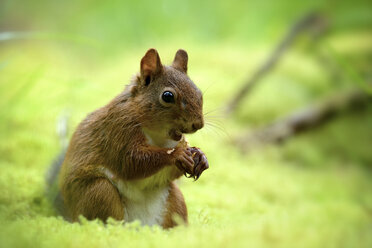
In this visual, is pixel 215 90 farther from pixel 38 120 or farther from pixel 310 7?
pixel 310 7

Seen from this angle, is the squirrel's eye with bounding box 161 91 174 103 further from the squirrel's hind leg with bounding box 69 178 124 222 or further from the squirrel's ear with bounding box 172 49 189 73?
the squirrel's hind leg with bounding box 69 178 124 222

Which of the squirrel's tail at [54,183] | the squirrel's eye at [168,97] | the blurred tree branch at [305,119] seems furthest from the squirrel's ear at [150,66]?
the blurred tree branch at [305,119]

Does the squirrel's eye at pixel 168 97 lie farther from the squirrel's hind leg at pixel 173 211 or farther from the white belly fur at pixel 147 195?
the squirrel's hind leg at pixel 173 211

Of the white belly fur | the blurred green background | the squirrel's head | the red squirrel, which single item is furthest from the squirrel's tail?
the squirrel's head

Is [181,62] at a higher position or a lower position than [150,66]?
higher

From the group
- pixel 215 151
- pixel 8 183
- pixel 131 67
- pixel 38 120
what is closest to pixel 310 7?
pixel 131 67

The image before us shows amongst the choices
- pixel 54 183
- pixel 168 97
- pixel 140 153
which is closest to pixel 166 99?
pixel 168 97

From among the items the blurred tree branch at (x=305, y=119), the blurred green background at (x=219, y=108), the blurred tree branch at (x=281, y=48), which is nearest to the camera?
the blurred green background at (x=219, y=108)

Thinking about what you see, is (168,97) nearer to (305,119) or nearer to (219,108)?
(219,108)
